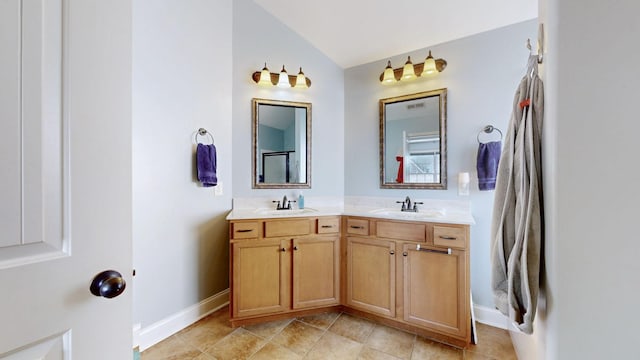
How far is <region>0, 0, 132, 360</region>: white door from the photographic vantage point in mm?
469

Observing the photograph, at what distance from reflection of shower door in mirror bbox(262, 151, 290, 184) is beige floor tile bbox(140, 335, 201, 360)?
1458mm

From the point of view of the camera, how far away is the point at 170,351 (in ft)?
5.84

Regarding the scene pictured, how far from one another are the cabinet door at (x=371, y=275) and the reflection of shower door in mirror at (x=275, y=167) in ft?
3.04

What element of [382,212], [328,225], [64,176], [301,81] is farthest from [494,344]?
[301,81]

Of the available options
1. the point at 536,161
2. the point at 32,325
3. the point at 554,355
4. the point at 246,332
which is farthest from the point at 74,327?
the point at 246,332

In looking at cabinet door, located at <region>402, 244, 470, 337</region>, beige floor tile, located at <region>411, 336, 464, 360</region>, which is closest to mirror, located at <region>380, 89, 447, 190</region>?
cabinet door, located at <region>402, 244, 470, 337</region>

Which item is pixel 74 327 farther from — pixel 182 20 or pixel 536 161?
pixel 182 20

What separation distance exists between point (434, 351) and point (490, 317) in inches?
26.7

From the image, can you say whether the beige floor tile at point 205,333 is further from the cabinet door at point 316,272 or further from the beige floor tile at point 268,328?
the cabinet door at point 316,272

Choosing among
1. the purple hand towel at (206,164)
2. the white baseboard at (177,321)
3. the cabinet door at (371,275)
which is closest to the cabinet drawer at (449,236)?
the cabinet door at (371,275)

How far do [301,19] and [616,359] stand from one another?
9.74ft

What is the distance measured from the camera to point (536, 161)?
3.44 ft

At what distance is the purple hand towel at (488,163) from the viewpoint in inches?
81.0

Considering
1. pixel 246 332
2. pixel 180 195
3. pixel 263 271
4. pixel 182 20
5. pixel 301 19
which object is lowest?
pixel 246 332
